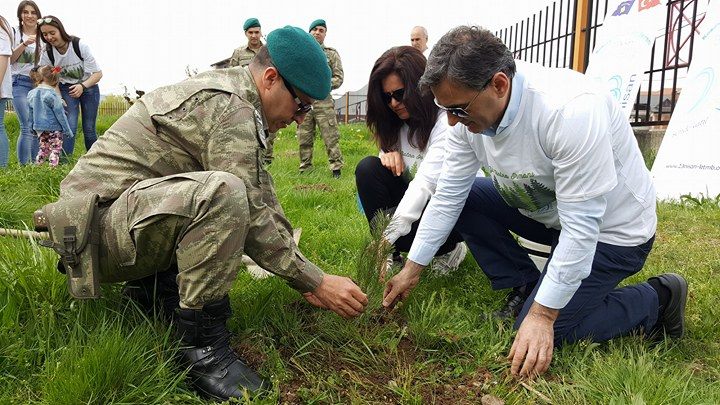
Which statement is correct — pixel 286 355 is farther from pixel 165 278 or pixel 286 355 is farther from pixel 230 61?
pixel 230 61

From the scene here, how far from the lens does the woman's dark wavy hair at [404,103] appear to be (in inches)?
114

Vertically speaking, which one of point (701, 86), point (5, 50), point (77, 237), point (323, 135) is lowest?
point (323, 135)

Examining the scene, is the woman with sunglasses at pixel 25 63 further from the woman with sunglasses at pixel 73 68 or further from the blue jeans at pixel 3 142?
the blue jeans at pixel 3 142

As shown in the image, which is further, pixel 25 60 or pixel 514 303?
pixel 25 60

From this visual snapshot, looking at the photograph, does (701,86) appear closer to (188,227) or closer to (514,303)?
(514,303)

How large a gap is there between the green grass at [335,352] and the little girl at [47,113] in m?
3.68

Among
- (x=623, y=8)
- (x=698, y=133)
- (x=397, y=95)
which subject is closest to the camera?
(x=397, y=95)

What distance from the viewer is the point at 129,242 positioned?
175cm

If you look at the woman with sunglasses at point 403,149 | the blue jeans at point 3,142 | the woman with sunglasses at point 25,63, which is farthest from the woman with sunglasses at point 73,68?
the woman with sunglasses at point 403,149

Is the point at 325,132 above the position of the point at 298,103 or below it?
below

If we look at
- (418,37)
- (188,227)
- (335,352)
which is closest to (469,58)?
(188,227)

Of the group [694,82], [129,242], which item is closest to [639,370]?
[129,242]

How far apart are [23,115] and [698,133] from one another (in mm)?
6526

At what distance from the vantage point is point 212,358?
1.81m
